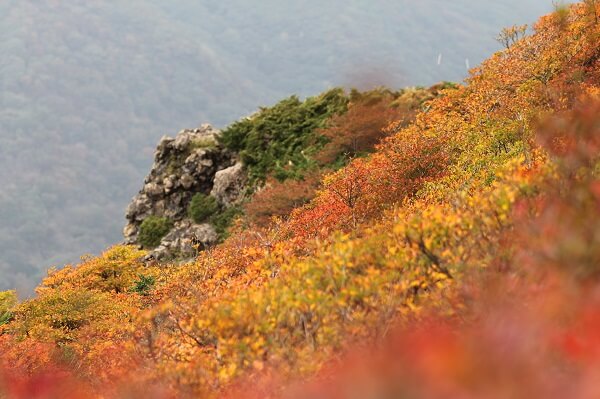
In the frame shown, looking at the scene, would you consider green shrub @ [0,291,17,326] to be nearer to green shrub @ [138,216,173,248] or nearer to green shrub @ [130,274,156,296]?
green shrub @ [130,274,156,296]

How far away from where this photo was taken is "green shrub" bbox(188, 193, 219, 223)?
53.4m

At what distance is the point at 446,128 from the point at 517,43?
34.1 feet

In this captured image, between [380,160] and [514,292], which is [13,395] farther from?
[380,160]

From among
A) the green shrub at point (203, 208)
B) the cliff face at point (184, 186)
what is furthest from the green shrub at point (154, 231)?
the green shrub at point (203, 208)

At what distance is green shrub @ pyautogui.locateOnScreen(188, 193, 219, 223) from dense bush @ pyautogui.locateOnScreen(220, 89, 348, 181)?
16.0ft

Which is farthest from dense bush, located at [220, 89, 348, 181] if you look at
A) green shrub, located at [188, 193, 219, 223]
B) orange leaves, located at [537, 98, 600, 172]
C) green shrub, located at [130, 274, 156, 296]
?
orange leaves, located at [537, 98, 600, 172]

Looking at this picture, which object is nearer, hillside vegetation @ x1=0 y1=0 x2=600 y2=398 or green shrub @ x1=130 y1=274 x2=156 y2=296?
hillside vegetation @ x1=0 y1=0 x2=600 y2=398

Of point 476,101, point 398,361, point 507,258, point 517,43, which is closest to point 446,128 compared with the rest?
point 476,101

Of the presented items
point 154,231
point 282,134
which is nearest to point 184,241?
point 154,231

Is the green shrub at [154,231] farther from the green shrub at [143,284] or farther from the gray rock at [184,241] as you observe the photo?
the green shrub at [143,284]

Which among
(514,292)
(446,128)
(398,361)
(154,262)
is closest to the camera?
(398,361)

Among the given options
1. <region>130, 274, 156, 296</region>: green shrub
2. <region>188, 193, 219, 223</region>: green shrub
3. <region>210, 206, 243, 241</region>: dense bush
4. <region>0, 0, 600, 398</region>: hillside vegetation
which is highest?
<region>188, 193, 219, 223</region>: green shrub

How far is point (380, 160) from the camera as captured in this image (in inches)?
1192

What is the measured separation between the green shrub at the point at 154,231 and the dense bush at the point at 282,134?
11058mm
